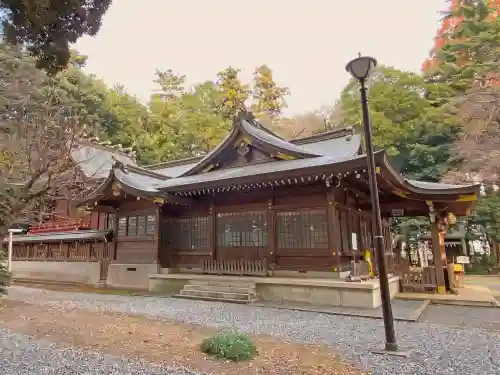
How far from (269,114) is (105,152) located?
17299 mm

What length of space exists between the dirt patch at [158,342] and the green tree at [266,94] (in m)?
30.9

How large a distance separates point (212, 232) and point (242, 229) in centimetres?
122

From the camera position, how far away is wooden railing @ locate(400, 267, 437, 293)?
38.1 feet

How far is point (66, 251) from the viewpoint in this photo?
1683cm

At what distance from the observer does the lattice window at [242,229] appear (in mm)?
11719

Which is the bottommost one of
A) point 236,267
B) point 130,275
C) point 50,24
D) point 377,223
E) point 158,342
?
point 158,342

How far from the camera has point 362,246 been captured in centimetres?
1227

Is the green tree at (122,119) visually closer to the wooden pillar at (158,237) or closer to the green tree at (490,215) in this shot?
the wooden pillar at (158,237)

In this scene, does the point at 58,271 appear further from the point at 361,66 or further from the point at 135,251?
the point at 361,66

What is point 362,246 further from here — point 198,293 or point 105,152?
point 105,152

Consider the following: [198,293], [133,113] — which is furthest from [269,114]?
[198,293]

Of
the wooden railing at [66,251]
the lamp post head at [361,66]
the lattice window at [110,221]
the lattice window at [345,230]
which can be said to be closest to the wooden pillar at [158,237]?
the wooden railing at [66,251]

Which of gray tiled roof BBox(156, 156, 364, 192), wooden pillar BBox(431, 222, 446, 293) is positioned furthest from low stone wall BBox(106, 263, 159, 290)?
wooden pillar BBox(431, 222, 446, 293)

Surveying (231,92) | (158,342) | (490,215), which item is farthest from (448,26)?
(158,342)
